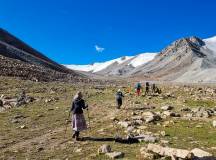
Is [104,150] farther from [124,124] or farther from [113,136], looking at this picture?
[124,124]

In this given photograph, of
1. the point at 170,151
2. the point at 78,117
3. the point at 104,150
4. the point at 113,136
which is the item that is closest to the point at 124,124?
the point at 113,136

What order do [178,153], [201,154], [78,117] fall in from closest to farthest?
[178,153], [201,154], [78,117]

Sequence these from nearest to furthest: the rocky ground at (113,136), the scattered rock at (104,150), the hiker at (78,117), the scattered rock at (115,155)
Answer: the scattered rock at (115,155) < the rocky ground at (113,136) < the scattered rock at (104,150) < the hiker at (78,117)

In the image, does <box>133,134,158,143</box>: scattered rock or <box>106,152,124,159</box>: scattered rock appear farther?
<box>133,134,158,143</box>: scattered rock

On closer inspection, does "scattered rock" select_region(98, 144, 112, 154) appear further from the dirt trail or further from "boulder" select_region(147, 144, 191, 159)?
the dirt trail

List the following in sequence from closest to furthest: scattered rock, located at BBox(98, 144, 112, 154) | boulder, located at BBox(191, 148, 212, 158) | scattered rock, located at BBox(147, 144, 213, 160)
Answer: scattered rock, located at BBox(147, 144, 213, 160)
boulder, located at BBox(191, 148, 212, 158)
scattered rock, located at BBox(98, 144, 112, 154)

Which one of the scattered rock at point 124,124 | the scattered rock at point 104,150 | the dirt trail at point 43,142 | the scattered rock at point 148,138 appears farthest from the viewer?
the scattered rock at point 124,124

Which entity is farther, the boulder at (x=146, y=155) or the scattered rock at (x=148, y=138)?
the scattered rock at (x=148, y=138)

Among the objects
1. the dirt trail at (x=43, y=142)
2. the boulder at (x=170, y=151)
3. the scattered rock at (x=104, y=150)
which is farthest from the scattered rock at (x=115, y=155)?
the dirt trail at (x=43, y=142)

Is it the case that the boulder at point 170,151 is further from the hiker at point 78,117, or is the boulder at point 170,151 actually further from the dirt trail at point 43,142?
the hiker at point 78,117

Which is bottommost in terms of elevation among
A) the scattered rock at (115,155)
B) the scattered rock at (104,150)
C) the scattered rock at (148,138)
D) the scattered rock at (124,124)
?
the scattered rock at (115,155)

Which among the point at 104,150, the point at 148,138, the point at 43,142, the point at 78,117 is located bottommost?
the point at 104,150

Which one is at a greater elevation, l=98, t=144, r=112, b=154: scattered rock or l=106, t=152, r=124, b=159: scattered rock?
l=98, t=144, r=112, b=154: scattered rock

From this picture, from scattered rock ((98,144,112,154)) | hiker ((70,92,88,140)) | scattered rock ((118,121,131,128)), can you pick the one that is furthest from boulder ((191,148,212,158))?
scattered rock ((118,121,131,128))
